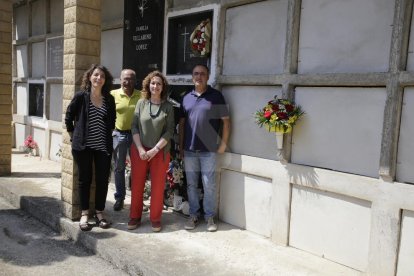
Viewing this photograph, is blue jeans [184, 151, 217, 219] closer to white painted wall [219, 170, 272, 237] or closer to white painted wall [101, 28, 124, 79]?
white painted wall [219, 170, 272, 237]

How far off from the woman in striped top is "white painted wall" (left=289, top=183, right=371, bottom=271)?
1.85 m

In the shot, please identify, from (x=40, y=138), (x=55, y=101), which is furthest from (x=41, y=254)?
(x=40, y=138)

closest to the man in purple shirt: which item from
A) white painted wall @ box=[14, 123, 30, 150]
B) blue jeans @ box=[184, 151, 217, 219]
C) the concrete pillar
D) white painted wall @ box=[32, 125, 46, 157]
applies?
blue jeans @ box=[184, 151, 217, 219]

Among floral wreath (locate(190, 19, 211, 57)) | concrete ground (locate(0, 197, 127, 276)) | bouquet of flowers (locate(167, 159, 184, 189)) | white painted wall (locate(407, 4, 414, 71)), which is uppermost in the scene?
floral wreath (locate(190, 19, 211, 57))

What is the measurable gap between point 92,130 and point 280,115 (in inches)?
69.6

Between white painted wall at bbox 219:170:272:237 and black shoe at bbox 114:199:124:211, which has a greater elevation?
white painted wall at bbox 219:170:272:237

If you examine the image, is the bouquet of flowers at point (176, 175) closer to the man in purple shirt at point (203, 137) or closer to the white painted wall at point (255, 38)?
the man in purple shirt at point (203, 137)

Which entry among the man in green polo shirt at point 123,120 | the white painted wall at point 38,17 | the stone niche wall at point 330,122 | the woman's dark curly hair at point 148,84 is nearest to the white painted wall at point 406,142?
the stone niche wall at point 330,122

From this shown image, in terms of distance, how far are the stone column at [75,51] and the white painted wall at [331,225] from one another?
2.27m

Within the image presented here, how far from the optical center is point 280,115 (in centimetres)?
349

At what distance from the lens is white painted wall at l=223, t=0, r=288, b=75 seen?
3770mm

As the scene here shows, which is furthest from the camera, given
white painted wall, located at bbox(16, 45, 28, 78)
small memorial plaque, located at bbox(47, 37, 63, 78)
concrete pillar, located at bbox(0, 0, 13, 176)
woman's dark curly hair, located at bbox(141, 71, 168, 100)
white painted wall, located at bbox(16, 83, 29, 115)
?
white painted wall, located at bbox(16, 45, 28, 78)

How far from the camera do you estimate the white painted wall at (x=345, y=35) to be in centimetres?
304

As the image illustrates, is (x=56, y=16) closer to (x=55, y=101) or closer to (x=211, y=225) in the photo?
(x=55, y=101)
